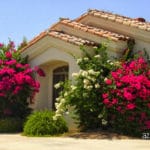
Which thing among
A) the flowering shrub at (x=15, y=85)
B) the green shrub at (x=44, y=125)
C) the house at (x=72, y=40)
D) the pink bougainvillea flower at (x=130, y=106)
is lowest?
the green shrub at (x=44, y=125)

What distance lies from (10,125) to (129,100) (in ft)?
18.1

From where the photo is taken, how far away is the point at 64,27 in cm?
2084

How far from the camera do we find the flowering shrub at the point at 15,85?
1972 cm

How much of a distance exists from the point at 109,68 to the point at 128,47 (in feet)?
5.14

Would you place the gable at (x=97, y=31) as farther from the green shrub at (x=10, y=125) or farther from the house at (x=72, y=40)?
the green shrub at (x=10, y=125)

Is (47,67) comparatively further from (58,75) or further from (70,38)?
(70,38)

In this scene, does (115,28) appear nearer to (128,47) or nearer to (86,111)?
(128,47)

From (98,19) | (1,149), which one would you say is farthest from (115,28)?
(1,149)

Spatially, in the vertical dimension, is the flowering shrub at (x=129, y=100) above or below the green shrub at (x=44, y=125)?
above

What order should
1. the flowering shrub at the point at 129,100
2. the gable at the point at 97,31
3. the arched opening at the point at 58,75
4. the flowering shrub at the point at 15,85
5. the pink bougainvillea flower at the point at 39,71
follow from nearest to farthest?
the flowering shrub at the point at 129,100 → the gable at the point at 97,31 → the flowering shrub at the point at 15,85 → the pink bougainvillea flower at the point at 39,71 → the arched opening at the point at 58,75

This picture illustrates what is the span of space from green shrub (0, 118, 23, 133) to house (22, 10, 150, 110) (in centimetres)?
188

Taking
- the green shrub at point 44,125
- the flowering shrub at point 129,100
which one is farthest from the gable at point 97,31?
the green shrub at point 44,125

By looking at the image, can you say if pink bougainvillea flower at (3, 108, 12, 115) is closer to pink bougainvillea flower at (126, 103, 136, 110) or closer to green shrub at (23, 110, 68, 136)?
green shrub at (23, 110, 68, 136)

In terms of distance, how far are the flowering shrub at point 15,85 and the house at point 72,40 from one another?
566 millimetres
